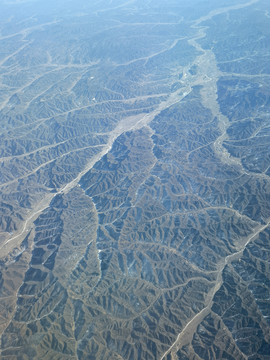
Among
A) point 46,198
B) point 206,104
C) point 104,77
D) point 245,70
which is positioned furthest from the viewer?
point 104,77

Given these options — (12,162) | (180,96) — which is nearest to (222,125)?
(180,96)

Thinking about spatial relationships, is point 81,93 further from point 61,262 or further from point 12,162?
point 61,262

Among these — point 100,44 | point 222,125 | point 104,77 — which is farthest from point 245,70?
point 100,44

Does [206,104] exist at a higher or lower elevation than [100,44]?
lower

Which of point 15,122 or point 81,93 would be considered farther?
point 81,93

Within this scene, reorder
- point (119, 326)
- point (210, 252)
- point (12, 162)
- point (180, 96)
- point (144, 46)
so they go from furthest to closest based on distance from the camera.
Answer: point (144, 46)
point (180, 96)
point (12, 162)
point (210, 252)
point (119, 326)

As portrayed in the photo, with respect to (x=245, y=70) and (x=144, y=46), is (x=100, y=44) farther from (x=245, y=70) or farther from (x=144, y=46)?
(x=245, y=70)

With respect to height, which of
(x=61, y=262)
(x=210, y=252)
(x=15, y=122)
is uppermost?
(x=15, y=122)
